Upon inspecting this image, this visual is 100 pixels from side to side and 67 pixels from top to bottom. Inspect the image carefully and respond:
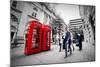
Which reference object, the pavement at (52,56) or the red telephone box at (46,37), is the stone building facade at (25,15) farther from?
the pavement at (52,56)

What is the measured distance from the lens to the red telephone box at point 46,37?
2579 millimetres

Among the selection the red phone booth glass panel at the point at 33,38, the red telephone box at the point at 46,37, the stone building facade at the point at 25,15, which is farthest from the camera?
the red telephone box at the point at 46,37

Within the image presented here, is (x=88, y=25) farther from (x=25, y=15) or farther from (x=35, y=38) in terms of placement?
(x=25, y=15)

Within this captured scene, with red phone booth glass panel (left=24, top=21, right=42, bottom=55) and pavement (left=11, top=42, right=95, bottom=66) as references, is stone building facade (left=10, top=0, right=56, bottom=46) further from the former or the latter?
pavement (left=11, top=42, right=95, bottom=66)

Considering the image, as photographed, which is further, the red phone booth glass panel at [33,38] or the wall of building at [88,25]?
the wall of building at [88,25]

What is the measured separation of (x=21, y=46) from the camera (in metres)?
2.40

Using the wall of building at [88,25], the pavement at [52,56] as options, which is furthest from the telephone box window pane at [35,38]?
the wall of building at [88,25]

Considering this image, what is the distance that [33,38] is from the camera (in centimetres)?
250

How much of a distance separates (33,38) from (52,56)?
0.39 metres

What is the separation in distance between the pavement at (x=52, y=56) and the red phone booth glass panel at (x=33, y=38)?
0.07 metres

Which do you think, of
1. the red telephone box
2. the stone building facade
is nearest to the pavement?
the red telephone box

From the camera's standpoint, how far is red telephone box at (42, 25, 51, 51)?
258cm

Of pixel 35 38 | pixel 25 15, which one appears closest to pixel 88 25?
pixel 35 38
